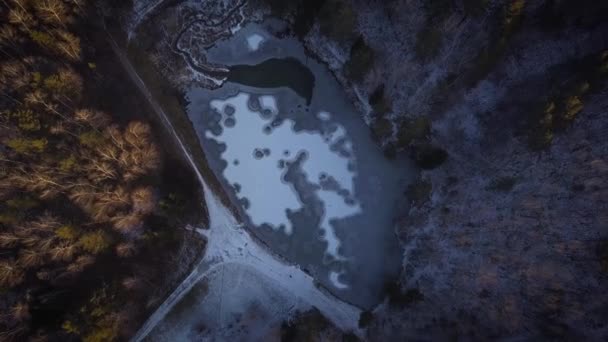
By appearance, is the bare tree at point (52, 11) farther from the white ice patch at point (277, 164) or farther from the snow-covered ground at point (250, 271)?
the snow-covered ground at point (250, 271)

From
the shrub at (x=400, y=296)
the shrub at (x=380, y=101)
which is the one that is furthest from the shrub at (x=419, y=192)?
the shrub at (x=400, y=296)

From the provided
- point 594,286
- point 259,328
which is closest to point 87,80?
point 259,328

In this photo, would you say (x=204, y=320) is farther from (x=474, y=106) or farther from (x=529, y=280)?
(x=474, y=106)

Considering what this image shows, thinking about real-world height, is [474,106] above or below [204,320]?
above

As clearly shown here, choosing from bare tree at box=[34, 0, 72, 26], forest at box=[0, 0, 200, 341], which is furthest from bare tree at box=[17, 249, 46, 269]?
bare tree at box=[34, 0, 72, 26]

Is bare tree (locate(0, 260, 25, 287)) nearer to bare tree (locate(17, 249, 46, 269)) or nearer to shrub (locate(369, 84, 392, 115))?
bare tree (locate(17, 249, 46, 269))
